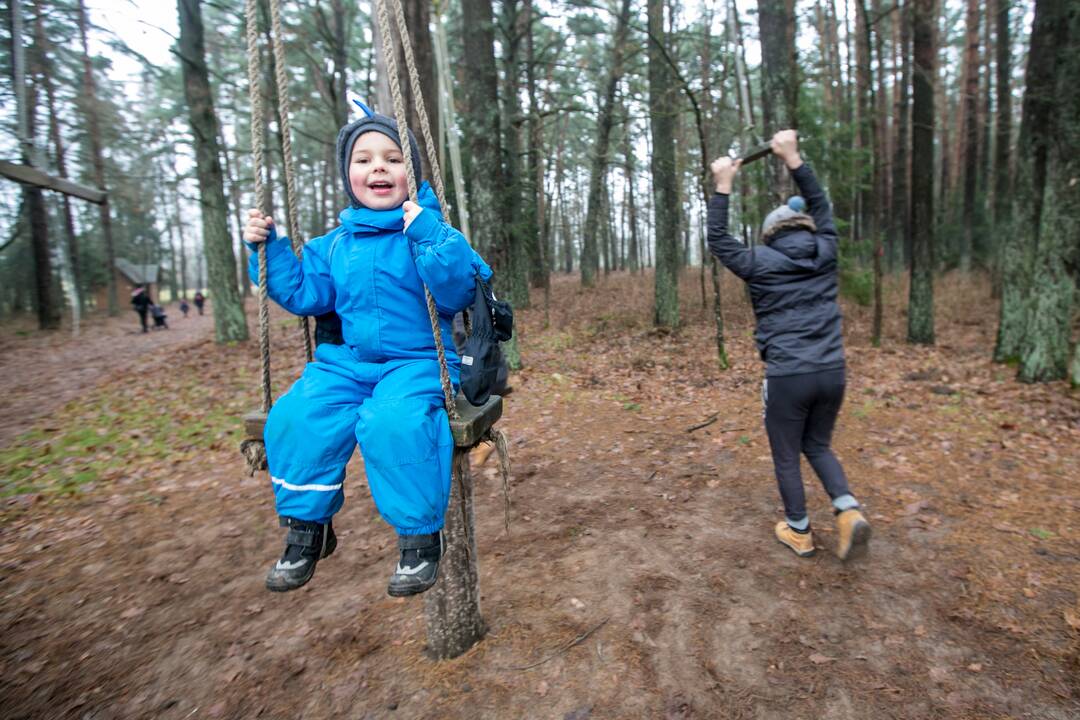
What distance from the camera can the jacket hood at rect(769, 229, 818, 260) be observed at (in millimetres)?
3432

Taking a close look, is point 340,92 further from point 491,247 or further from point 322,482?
point 322,482

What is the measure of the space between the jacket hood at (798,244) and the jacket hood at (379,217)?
86.6 inches

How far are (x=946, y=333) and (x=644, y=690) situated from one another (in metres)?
11.3

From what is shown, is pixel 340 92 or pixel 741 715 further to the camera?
pixel 340 92

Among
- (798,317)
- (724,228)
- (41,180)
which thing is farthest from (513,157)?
(798,317)

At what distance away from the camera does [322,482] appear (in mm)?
2328

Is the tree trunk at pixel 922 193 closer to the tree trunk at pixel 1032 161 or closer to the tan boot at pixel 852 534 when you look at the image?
the tree trunk at pixel 1032 161

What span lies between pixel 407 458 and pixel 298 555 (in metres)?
0.67

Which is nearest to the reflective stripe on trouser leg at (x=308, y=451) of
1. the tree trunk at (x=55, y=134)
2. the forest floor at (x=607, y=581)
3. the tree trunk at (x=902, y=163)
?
the forest floor at (x=607, y=581)

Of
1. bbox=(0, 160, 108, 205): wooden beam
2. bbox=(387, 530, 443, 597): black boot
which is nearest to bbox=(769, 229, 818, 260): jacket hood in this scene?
bbox=(387, 530, 443, 597): black boot

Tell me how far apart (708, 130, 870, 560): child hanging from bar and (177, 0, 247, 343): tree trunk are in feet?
37.7

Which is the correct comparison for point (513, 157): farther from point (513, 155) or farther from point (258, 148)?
point (258, 148)

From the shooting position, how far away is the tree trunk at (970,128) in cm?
1555

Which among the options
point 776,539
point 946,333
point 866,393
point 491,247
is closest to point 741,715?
point 776,539
